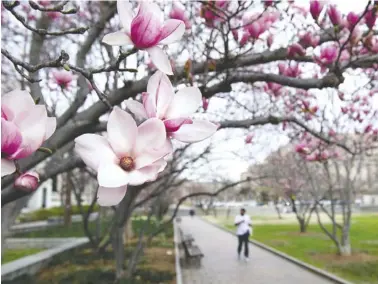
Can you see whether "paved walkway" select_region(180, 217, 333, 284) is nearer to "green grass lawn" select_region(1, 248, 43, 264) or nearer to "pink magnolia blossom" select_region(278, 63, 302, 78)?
"green grass lawn" select_region(1, 248, 43, 264)

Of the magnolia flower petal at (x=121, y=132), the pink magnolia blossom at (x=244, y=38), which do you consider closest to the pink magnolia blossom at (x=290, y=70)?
the pink magnolia blossom at (x=244, y=38)

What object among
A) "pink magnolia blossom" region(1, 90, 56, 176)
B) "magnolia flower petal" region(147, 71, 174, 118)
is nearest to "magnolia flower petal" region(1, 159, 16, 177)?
"pink magnolia blossom" region(1, 90, 56, 176)

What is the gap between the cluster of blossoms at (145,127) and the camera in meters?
0.87

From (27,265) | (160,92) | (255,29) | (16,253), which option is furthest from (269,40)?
(16,253)

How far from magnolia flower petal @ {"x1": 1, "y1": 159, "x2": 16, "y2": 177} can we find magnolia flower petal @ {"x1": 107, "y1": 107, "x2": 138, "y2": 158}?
19 centimetres

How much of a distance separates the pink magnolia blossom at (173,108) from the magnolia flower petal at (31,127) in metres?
0.24

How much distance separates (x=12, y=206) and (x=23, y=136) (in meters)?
4.11

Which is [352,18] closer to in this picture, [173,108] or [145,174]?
[173,108]

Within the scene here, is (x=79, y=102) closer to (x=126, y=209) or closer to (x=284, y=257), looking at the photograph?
(x=126, y=209)

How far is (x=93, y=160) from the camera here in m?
0.89

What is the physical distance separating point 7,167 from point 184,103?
1.33 ft

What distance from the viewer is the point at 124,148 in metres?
0.90

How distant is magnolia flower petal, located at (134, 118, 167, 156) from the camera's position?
0.90 meters

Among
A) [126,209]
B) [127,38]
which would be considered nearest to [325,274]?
[126,209]
